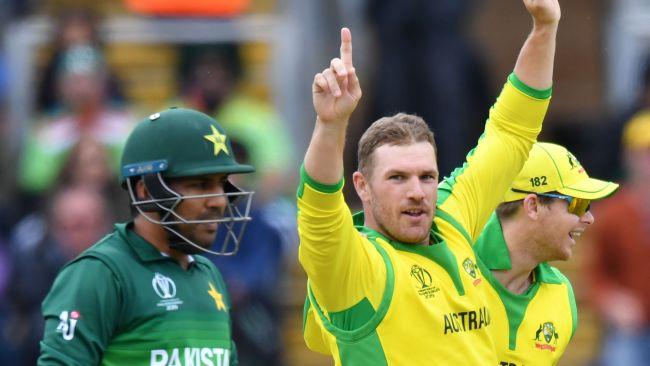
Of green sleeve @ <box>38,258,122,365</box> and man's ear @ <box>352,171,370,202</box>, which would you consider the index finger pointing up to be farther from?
green sleeve @ <box>38,258,122,365</box>

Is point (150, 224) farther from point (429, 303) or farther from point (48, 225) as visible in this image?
point (48, 225)

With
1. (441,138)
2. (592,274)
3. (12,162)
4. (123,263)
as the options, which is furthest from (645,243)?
(123,263)

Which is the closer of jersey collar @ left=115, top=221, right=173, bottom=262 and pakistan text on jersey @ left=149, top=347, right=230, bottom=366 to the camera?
pakistan text on jersey @ left=149, top=347, right=230, bottom=366

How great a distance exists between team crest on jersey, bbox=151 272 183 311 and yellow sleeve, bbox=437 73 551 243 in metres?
1.15

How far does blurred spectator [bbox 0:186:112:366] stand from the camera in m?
10.2

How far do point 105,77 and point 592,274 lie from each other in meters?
3.74

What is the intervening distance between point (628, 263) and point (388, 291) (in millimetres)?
5325

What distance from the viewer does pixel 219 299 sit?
6445 millimetres

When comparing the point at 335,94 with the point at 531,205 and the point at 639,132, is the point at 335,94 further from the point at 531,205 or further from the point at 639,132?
the point at 639,132

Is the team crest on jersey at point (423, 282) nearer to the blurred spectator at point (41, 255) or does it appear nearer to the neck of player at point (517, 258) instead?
the neck of player at point (517, 258)

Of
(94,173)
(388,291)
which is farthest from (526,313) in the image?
(94,173)

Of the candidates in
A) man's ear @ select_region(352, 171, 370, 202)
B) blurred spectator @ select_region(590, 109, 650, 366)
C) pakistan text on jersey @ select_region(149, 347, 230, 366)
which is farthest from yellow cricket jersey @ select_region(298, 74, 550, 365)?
blurred spectator @ select_region(590, 109, 650, 366)

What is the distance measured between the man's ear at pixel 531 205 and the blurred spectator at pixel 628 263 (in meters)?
3.93

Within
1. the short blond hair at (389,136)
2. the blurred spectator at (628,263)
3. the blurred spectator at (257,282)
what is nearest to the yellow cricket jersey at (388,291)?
the short blond hair at (389,136)
